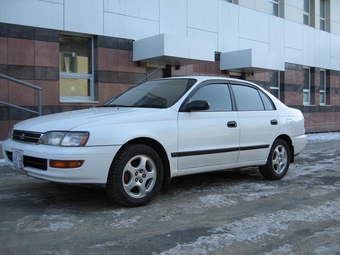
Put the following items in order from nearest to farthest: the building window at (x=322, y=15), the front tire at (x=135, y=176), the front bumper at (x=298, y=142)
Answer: the front tire at (x=135, y=176)
the front bumper at (x=298, y=142)
the building window at (x=322, y=15)

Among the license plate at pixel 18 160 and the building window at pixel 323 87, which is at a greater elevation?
the building window at pixel 323 87

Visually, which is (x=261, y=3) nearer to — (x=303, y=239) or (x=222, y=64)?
(x=222, y=64)

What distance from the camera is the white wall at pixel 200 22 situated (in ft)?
31.0

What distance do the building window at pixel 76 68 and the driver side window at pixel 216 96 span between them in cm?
591

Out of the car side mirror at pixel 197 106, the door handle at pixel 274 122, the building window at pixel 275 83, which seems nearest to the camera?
the car side mirror at pixel 197 106

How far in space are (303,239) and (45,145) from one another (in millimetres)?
2697

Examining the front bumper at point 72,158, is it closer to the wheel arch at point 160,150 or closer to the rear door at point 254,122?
the wheel arch at point 160,150

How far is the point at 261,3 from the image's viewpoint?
48.5 ft

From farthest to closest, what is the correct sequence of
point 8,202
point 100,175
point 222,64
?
point 222,64
point 8,202
point 100,175

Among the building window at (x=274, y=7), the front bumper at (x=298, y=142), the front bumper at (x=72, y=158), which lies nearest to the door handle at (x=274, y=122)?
the front bumper at (x=298, y=142)

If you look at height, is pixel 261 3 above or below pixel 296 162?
above

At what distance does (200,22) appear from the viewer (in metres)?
12.6

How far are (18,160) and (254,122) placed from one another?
3229 mm

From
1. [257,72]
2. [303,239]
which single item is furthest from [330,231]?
[257,72]
